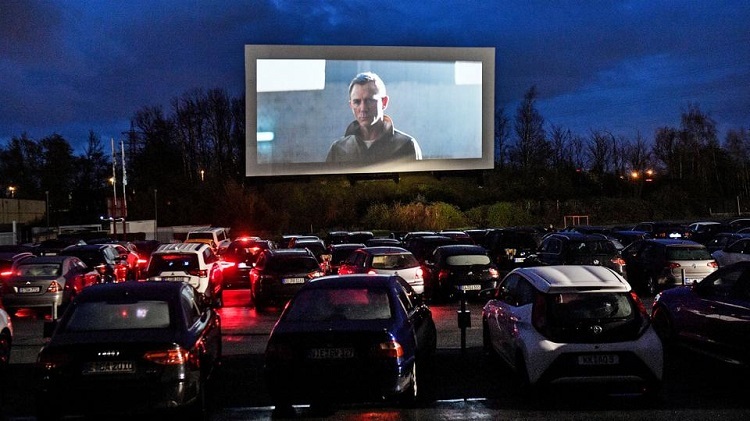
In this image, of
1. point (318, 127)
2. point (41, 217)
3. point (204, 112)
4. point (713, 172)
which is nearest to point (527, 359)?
point (318, 127)

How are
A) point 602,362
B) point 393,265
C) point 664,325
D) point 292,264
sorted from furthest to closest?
1. point 292,264
2. point 393,265
3. point 664,325
4. point 602,362

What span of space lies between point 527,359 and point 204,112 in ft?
223

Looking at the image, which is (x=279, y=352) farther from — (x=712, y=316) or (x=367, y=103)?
(x=367, y=103)

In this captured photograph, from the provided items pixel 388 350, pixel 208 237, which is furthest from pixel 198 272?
pixel 208 237

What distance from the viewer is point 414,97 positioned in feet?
116

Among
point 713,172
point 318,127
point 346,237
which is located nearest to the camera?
point 346,237

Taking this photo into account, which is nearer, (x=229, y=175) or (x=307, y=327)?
(x=307, y=327)

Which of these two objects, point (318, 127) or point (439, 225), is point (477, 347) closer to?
point (318, 127)

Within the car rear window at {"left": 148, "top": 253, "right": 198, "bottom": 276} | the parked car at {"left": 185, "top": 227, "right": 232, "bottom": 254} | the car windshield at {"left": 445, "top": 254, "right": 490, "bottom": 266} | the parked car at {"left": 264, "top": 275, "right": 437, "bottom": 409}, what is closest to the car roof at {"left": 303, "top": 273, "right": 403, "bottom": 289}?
the parked car at {"left": 264, "top": 275, "right": 437, "bottom": 409}

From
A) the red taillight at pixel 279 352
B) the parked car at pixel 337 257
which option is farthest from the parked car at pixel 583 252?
the red taillight at pixel 279 352

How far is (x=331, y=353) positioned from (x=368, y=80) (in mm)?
28988

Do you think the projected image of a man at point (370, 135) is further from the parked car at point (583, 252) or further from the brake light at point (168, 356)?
the brake light at point (168, 356)

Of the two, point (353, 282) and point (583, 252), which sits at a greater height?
point (353, 282)

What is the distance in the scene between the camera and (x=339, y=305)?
318 inches
